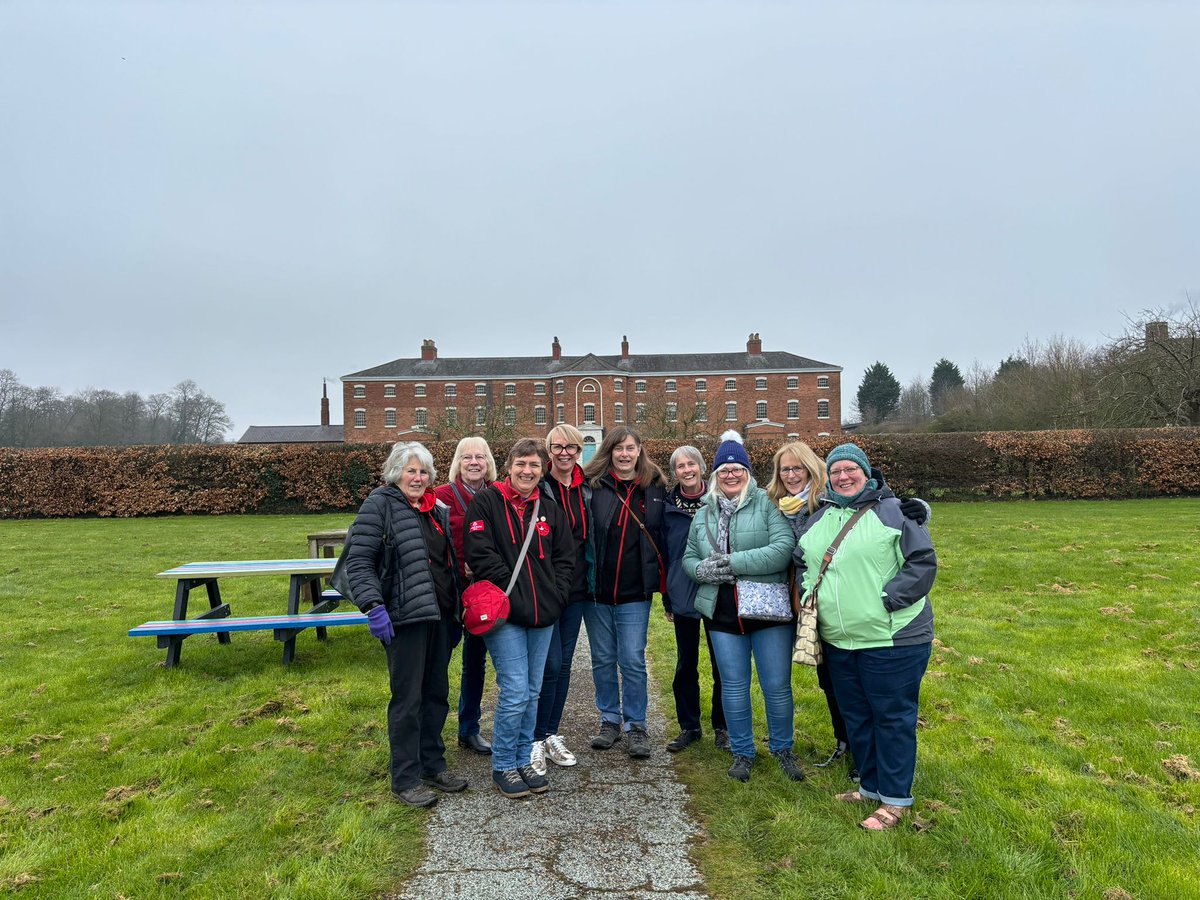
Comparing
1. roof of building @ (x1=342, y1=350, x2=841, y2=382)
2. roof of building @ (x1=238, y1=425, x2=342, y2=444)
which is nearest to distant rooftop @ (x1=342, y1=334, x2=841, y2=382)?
roof of building @ (x1=342, y1=350, x2=841, y2=382)

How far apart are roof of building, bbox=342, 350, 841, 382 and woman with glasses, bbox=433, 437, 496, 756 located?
61.1m

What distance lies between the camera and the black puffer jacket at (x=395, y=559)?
3.93 metres

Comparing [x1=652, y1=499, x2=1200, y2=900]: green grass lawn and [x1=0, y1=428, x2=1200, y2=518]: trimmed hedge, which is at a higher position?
[x1=0, y1=428, x2=1200, y2=518]: trimmed hedge

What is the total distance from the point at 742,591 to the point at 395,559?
2023mm

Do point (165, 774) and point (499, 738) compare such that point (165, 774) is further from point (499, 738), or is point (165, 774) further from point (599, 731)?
point (599, 731)

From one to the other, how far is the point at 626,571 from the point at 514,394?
207ft

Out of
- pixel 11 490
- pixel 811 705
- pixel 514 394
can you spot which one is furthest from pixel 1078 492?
pixel 514 394

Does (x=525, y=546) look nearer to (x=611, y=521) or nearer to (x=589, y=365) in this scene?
(x=611, y=521)

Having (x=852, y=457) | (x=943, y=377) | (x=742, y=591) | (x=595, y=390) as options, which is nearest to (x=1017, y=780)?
(x=742, y=591)

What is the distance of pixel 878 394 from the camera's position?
88.0m

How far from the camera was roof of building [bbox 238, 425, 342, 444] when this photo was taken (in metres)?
74.4

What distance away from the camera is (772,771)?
423 cm

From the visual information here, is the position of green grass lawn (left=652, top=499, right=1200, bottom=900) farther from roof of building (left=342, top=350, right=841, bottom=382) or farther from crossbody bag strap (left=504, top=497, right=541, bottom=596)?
roof of building (left=342, top=350, right=841, bottom=382)

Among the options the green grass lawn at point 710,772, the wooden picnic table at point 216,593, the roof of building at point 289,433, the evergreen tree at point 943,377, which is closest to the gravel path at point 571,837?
the green grass lawn at point 710,772
